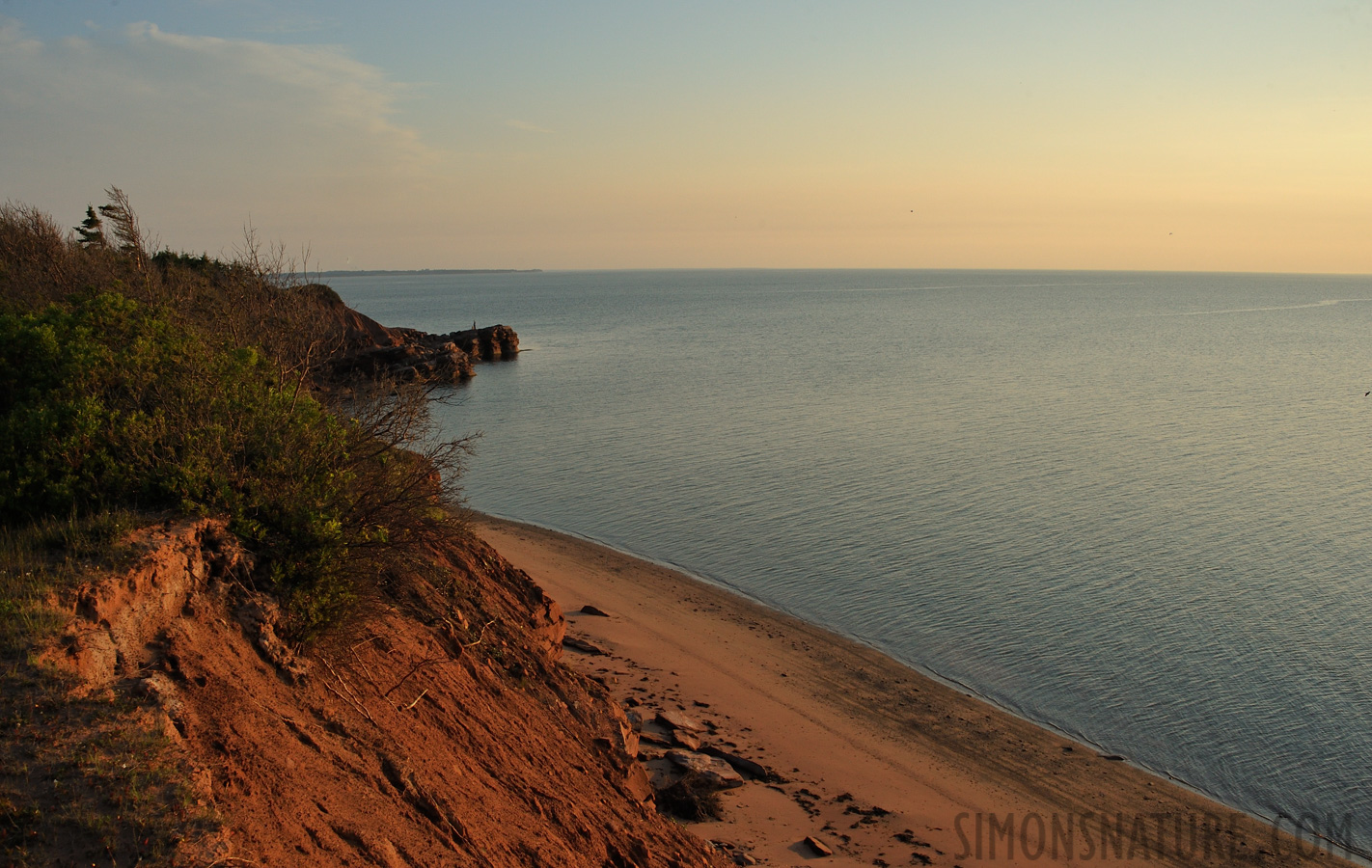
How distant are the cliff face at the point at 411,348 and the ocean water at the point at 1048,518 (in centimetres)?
358

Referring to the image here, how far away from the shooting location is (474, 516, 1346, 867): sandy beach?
12.5m

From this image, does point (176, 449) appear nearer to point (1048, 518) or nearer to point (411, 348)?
point (1048, 518)

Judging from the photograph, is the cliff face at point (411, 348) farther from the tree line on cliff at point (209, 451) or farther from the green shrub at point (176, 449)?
the green shrub at point (176, 449)

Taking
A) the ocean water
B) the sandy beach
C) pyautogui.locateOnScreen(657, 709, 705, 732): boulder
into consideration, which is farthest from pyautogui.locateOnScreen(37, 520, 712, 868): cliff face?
the ocean water

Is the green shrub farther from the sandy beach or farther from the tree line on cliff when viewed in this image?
the sandy beach

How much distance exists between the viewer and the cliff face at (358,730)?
6656 millimetres

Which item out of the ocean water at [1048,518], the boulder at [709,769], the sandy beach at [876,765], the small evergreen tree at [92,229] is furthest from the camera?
the small evergreen tree at [92,229]

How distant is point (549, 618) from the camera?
48.9 ft

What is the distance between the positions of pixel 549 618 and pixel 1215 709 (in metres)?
13.5

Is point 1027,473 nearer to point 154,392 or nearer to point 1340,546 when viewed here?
point 1340,546

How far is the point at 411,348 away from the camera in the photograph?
215 feet

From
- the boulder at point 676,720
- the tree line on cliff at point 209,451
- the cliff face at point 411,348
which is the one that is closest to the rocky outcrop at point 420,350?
the cliff face at point 411,348

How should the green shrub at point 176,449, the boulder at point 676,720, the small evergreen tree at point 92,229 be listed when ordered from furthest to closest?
the small evergreen tree at point 92,229 → the boulder at point 676,720 → the green shrub at point 176,449

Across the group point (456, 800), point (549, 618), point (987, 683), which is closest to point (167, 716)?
point (456, 800)
